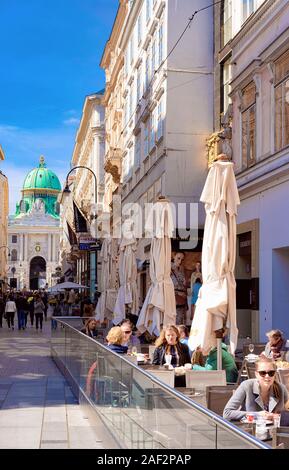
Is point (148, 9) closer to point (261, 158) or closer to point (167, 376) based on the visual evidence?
point (261, 158)

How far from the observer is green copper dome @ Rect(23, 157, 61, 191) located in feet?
593

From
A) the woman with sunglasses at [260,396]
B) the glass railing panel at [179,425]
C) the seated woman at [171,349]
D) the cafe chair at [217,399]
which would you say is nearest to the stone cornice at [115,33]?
the seated woman at [171,349]

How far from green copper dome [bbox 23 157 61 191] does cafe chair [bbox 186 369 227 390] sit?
173 m

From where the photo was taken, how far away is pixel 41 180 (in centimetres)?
18125

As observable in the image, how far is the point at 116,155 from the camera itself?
42.5 metres

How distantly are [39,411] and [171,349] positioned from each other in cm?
235

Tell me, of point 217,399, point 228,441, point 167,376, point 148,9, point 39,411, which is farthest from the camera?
point 148,9

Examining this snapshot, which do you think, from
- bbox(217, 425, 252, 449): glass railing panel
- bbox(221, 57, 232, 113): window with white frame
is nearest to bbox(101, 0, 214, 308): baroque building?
bbox(221, 57, 232, 113): window with white frame

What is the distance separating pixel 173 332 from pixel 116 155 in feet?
107

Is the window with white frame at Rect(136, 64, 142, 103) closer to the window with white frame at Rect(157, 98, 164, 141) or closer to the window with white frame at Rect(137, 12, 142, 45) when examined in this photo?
the window with white frame at Rect(137, 12, 142, 45)

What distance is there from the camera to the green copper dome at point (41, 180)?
593 ft

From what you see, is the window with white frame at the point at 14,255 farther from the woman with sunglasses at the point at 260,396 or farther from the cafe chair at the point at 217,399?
the woman with sunglasses at the point at 260,396

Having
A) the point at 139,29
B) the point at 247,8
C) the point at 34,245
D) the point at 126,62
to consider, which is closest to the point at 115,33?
the point at 126,62

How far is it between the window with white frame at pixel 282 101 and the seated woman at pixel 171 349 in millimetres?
8509
